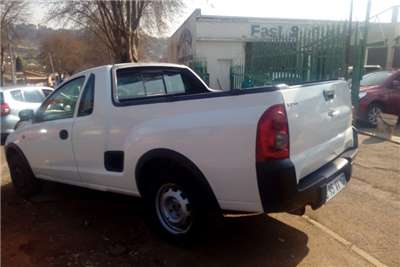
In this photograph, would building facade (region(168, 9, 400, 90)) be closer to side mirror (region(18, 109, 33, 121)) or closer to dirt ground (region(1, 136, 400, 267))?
side mirror (region(18, 109, 33, 121))

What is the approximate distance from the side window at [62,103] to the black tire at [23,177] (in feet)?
2.60

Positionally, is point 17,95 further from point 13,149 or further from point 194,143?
point 194,143

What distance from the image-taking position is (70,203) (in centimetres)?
478

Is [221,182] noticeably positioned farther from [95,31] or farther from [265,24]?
[95,31]

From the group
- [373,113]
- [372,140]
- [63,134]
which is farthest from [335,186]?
[373,113]

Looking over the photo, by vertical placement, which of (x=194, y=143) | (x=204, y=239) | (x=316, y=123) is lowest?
(x=204, y=239)

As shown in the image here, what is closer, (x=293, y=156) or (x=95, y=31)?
(x=293, y=156)

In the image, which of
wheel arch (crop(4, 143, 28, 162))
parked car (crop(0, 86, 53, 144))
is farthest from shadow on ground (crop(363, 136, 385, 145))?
parked car (crop(0, 86, 53, 144))

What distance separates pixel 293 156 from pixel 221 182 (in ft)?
2.00

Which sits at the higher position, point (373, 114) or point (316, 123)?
point (316, 123)

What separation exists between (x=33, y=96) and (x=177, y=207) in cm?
810

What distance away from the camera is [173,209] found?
3494 millimetres

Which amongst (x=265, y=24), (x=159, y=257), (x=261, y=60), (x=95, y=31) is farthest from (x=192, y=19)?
(x=159, y=257)

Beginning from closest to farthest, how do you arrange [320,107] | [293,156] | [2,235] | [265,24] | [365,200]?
[293,156]
[320,107]
[2,235]
[365,200]
[265,24]
